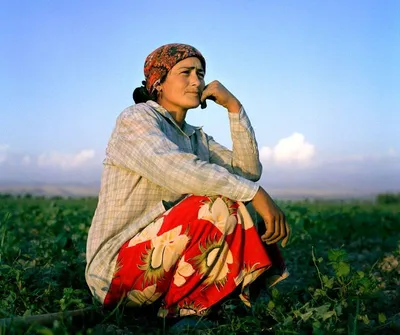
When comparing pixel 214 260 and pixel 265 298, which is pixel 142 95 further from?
pixel 265 298

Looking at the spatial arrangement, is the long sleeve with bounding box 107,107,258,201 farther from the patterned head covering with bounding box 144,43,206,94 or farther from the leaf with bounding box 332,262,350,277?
the leaf with bounding box 332,262,350,277

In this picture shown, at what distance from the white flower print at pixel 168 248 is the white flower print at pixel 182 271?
0.12ft

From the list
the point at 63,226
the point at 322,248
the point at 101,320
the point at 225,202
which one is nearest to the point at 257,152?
the point at 225,202

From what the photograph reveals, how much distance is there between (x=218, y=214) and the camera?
2.67 metres

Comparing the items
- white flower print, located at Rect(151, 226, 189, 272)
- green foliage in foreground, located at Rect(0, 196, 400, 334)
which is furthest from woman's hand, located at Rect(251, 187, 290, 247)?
white flower print, located at Rect(151, 226, 189, 272)

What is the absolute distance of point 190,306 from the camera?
283 centimetres

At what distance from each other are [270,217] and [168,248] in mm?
485

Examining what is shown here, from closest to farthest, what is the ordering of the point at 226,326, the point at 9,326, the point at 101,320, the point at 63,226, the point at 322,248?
the point at 9,326
the point at 226,326
the point at 101,320
the point at 322,248
the point at 63,226

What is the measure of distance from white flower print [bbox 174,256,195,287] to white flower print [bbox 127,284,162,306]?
0.11 metres

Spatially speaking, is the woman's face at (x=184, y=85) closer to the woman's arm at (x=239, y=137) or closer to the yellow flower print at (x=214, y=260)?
the woman's arm at (x=239, y=137)

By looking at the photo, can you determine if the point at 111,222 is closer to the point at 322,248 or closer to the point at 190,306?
the point at 190,306

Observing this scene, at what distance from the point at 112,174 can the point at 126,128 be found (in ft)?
0.82

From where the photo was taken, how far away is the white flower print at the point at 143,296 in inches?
110

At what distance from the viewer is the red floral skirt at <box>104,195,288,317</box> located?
8.80 feet
